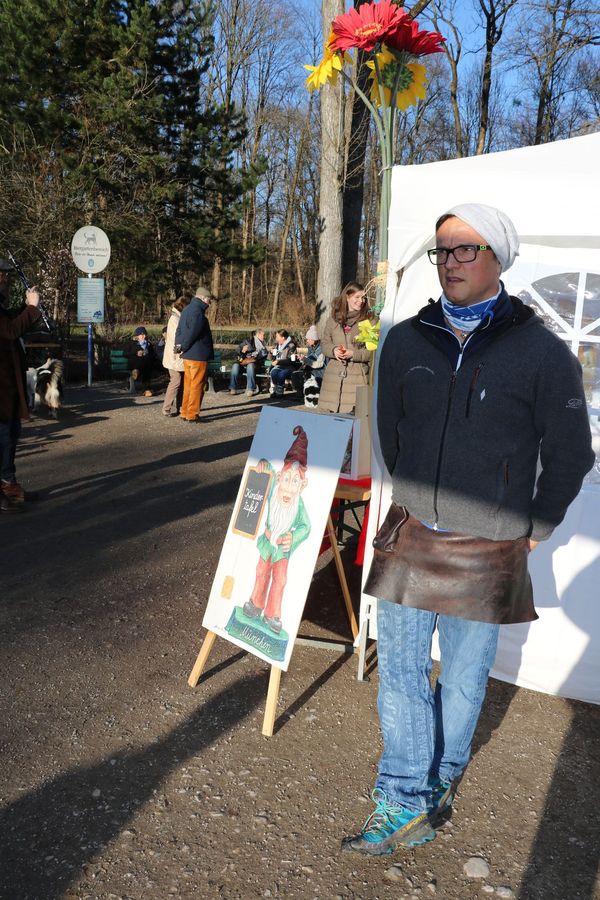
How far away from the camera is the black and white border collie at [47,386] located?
10.1 m

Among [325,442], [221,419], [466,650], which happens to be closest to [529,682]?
[466,650]

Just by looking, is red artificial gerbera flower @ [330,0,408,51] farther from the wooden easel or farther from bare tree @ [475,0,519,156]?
bare tree @ [475,0,519,156]

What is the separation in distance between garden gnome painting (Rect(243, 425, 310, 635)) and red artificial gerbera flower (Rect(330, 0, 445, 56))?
182 centimetres

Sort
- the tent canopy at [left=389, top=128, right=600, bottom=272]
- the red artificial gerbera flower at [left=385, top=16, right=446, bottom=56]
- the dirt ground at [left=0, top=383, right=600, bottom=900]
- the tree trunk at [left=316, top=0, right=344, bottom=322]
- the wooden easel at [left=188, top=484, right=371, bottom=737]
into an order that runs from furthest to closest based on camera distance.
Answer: the tree trunk at [left=316, top=0, right=344, bottom=322]
the red artificial gerbera flower at [left=385, top=16, right=446, bottom=56]
the wooden easel at [left=188, top=484, right=371, bottom=737]
the tent canopy at [left=389, top=128, right=600, bottom=272]
the dirt ground at [left=0, top=383, right=600, bottom=900]

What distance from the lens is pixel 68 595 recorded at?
4570mm

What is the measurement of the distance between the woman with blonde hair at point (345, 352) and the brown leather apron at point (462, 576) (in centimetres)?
462

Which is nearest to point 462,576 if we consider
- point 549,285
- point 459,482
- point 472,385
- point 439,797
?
point 459,482

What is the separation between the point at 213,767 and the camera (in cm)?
293

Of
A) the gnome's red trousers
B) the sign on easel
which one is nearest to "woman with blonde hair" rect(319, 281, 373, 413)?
the sign on easel

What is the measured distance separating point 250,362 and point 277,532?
1133cm

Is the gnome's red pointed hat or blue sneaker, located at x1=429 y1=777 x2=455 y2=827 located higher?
the gnome's red pointed hat

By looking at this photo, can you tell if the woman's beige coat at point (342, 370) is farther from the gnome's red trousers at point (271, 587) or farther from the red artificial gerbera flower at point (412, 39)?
the gnome's red trousers at point (271, 587)

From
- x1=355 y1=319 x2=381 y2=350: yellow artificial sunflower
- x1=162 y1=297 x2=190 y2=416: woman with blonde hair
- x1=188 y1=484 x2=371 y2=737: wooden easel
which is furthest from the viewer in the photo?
x1=162 y1=297 x2=190 y2=416: woman with blonde hair

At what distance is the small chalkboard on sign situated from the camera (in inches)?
132
